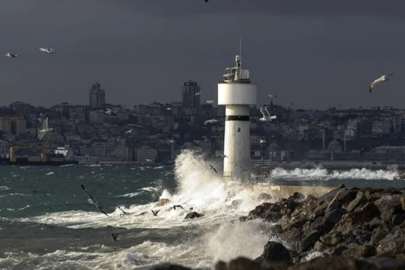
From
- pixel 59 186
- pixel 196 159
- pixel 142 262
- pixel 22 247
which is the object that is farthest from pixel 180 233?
pixel 59 186

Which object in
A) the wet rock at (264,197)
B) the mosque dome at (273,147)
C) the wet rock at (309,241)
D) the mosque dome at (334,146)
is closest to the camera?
the wet rock at (309,241)

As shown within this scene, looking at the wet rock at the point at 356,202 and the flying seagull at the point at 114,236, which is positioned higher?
the wet rock at the point at 356,202

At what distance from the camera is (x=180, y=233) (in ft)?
93.7

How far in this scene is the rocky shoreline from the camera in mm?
18359

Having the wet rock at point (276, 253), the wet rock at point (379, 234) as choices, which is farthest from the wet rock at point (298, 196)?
the wet rock at point (276, 253)

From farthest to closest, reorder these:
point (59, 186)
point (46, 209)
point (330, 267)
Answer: point (59, 186) < point (46, 209) < point (330, 267)

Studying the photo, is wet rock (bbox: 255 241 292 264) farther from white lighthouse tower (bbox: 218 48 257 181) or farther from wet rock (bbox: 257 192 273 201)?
white lighthouse tower (bbox: 218 48 257 181)

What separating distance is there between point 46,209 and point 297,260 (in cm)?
2754

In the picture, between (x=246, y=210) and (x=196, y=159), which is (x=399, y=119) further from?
(x=246, y=210)

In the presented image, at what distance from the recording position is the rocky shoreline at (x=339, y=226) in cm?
1836

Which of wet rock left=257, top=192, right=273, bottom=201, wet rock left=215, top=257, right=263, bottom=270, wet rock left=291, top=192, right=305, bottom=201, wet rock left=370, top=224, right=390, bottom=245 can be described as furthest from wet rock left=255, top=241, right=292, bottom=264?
wet rock left=257, top=192, right=273, bottom=201

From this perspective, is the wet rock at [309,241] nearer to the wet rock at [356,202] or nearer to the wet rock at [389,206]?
the wet rock at [389,206]

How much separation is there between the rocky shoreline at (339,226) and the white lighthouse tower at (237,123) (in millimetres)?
5079

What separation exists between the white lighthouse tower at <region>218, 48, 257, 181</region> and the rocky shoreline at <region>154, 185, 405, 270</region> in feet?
16.7
